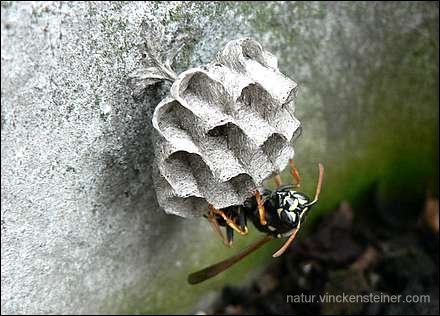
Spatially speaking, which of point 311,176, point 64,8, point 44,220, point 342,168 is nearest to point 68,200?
point 44,220

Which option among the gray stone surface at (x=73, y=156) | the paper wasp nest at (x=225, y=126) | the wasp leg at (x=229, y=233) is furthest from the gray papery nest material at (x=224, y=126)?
the wasp leg at (x=229, y=233)

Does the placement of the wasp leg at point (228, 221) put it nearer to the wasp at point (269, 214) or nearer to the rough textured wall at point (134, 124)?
the wasp at point (269, 214)

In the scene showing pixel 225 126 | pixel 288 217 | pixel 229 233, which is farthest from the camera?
pixel 229 233

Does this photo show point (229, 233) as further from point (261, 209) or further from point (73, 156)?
point (73, 156)

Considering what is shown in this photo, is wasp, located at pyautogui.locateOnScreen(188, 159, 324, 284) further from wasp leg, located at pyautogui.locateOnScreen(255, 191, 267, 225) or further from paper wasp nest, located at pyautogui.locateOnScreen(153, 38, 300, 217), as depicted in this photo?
paper wasp nest, located at pyautogui.locateOnScreen(153, 38, 300, 217)

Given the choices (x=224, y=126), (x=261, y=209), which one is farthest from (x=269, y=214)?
(x=224, y=126)

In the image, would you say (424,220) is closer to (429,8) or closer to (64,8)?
(429,8)
